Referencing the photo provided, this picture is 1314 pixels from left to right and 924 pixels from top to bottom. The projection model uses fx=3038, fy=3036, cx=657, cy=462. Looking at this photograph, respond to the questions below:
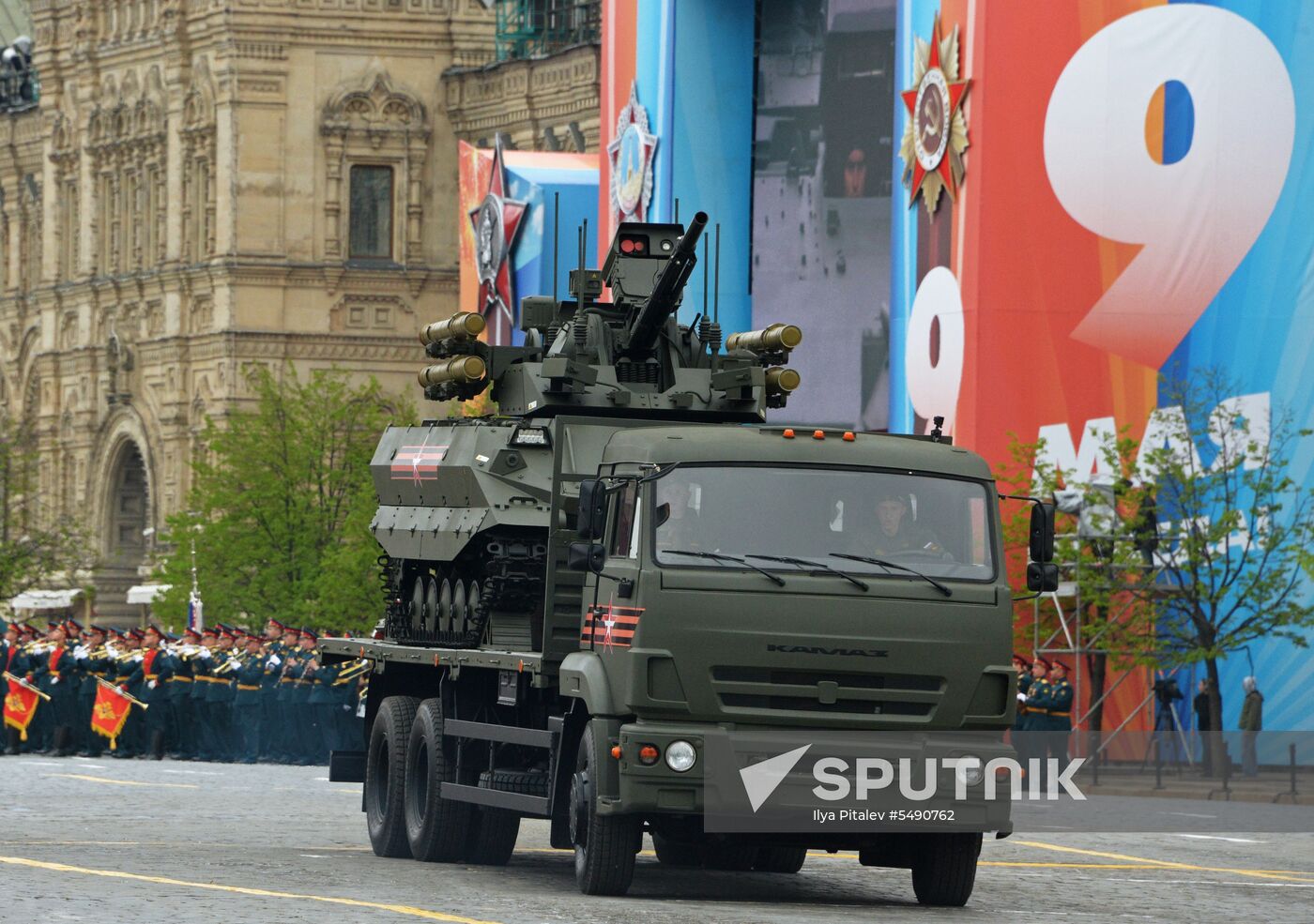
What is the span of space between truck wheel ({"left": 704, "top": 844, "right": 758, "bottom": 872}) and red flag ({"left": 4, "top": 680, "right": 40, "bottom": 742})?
22.6 meters

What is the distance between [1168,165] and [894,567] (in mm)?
25590

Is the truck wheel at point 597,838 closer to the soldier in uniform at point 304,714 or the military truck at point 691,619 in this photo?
the military truck at point 691,619

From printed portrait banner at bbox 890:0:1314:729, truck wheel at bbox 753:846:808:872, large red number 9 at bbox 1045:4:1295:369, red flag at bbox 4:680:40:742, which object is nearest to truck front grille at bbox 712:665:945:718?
truck wheel at bbox 753:846:808:872

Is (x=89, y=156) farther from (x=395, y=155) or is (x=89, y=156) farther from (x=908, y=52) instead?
(x=908, y=52)

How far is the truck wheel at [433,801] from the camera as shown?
19.0 meters

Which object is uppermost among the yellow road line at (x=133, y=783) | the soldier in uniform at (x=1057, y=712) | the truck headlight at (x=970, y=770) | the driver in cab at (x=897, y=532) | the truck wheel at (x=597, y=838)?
the driver in cab at (x=897, y=532)

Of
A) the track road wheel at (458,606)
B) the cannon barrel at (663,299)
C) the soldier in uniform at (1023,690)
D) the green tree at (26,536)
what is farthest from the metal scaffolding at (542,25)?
the track road wheel at (458,606)

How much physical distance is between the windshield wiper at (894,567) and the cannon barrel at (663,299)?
3170 mm

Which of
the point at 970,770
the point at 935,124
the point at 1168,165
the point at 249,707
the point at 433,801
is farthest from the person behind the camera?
the point at 935,124

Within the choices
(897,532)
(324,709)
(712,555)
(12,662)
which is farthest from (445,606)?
(12,662)

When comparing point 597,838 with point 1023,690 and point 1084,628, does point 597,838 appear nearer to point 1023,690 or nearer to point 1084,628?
point 1023,690

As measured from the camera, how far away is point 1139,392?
40.6m

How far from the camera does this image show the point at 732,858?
62.5ft

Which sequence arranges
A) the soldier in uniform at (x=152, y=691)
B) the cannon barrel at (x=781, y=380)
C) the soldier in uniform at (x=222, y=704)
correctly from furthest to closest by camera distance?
the soldier in uniform at (x=152, y=691)
the soldier in uniform at (x=222, y=704)
the cannon barrel at (x=781, y=380)
